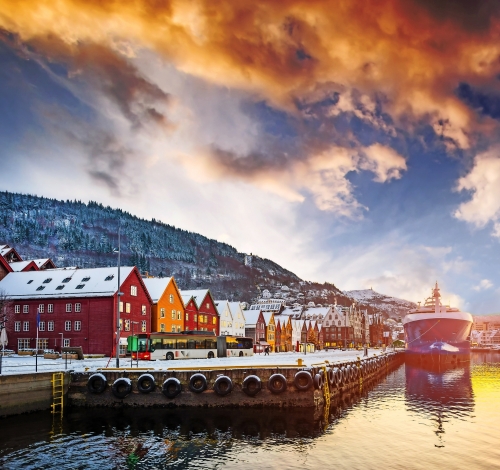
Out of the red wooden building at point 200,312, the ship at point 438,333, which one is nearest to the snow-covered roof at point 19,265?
the red wooden building at point 200,312

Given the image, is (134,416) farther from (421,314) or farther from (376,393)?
(421,314)

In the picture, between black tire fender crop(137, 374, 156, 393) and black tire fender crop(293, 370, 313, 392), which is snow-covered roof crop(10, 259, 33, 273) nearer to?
black tire fender crop(137, 374, 156, 393)

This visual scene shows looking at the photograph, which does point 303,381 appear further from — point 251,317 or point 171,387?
point 251,317

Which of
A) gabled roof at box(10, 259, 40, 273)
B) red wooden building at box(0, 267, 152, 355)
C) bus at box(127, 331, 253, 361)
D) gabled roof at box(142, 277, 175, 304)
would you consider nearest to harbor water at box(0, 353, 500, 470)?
bus at box(127, 331, 253, 361)

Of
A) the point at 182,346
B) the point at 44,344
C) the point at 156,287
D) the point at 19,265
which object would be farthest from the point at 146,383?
the point at 19,265

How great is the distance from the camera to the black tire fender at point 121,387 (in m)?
39.0

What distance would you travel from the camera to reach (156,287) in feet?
281

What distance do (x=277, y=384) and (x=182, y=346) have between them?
27.5 metres

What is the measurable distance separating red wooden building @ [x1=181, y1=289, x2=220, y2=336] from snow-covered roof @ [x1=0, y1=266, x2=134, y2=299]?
23.6 metres

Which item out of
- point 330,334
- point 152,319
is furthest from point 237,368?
point 330,334

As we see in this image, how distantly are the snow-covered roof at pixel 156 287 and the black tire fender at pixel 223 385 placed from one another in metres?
45.8

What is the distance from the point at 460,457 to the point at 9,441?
2515 centimetres

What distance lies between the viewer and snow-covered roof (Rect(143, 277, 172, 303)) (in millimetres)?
83500

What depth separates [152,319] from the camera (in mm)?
82188
